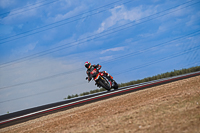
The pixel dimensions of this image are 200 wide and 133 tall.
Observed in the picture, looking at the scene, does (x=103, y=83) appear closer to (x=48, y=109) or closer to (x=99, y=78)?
(x=99, y=78)

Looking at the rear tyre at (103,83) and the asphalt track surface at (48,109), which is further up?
the rear tyre at (103,83)

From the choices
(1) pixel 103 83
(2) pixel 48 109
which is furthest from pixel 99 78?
(2) pixel 48 109

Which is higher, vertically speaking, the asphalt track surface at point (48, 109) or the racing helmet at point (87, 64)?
the racing helmet at point (87, 64)

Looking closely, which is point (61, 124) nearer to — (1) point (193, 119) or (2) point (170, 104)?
(2) point (170, 104)

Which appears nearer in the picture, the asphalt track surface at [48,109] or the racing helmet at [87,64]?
the asphalt track surface at [48,109]

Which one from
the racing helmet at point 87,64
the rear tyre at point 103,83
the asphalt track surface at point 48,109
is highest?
the racing helmet at point 87,64

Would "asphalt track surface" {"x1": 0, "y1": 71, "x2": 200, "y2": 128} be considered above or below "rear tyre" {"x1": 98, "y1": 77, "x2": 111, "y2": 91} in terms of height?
below

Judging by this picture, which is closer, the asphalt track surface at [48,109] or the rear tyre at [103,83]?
the asphalt track surface at [48,109]

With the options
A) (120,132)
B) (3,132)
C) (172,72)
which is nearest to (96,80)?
(3,132)

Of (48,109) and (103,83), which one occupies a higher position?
(103,83)

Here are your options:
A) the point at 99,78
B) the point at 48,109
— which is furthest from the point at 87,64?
the point at 48,109

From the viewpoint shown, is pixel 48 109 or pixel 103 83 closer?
pixel 48 109

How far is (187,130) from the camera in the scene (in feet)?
16.9

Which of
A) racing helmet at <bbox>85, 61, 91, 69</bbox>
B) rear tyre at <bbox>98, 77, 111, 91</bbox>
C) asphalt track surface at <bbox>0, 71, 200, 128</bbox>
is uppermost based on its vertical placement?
racing helmet at <bbox>85, 61, 91, 69</bbox>
